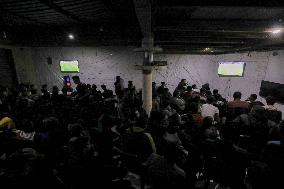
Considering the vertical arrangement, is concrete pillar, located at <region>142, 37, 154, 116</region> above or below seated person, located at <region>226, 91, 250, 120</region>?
above

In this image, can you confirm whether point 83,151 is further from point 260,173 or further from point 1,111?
point 1,111

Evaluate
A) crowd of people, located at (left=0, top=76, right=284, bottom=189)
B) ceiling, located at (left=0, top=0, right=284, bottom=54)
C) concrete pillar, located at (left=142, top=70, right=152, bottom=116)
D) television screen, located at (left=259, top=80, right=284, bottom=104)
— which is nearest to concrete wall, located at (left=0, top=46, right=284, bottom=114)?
television screen, located at (left=259, top=80, right=284, bottom=104)

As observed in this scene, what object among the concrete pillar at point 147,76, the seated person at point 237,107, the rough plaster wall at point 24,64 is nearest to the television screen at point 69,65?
the rough plaster wall at point 24,64

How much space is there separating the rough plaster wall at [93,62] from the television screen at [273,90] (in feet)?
22.9

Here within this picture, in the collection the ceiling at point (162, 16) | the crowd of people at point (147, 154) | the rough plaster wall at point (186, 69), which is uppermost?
the ceiling at point (162, 16)

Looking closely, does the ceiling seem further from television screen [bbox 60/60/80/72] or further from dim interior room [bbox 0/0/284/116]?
television screen [bbox 60/60/80/72]

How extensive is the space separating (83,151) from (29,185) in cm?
102

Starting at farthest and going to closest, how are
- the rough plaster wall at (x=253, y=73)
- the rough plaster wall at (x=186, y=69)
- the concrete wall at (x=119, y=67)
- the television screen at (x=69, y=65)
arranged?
1. the rough plaster wall at (x=186, y=69)
2. the television screen at (x=69, y=65)
3. the concrete wall at (x=119, y=67)
4. the rough plaster wall at (x=253, y=73)

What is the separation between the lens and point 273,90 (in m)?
9.05

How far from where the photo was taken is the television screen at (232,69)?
37.7 ft

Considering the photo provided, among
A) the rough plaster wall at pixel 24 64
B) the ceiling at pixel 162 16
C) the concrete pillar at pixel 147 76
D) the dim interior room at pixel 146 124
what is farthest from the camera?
the rough plaster wall at pixel 24 64

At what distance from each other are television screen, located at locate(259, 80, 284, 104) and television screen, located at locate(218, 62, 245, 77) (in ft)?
5.23

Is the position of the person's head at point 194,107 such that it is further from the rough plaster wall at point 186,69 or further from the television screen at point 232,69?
the rough plaster wall at point 186,69

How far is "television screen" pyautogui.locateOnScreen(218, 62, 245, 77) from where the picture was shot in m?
11.5
